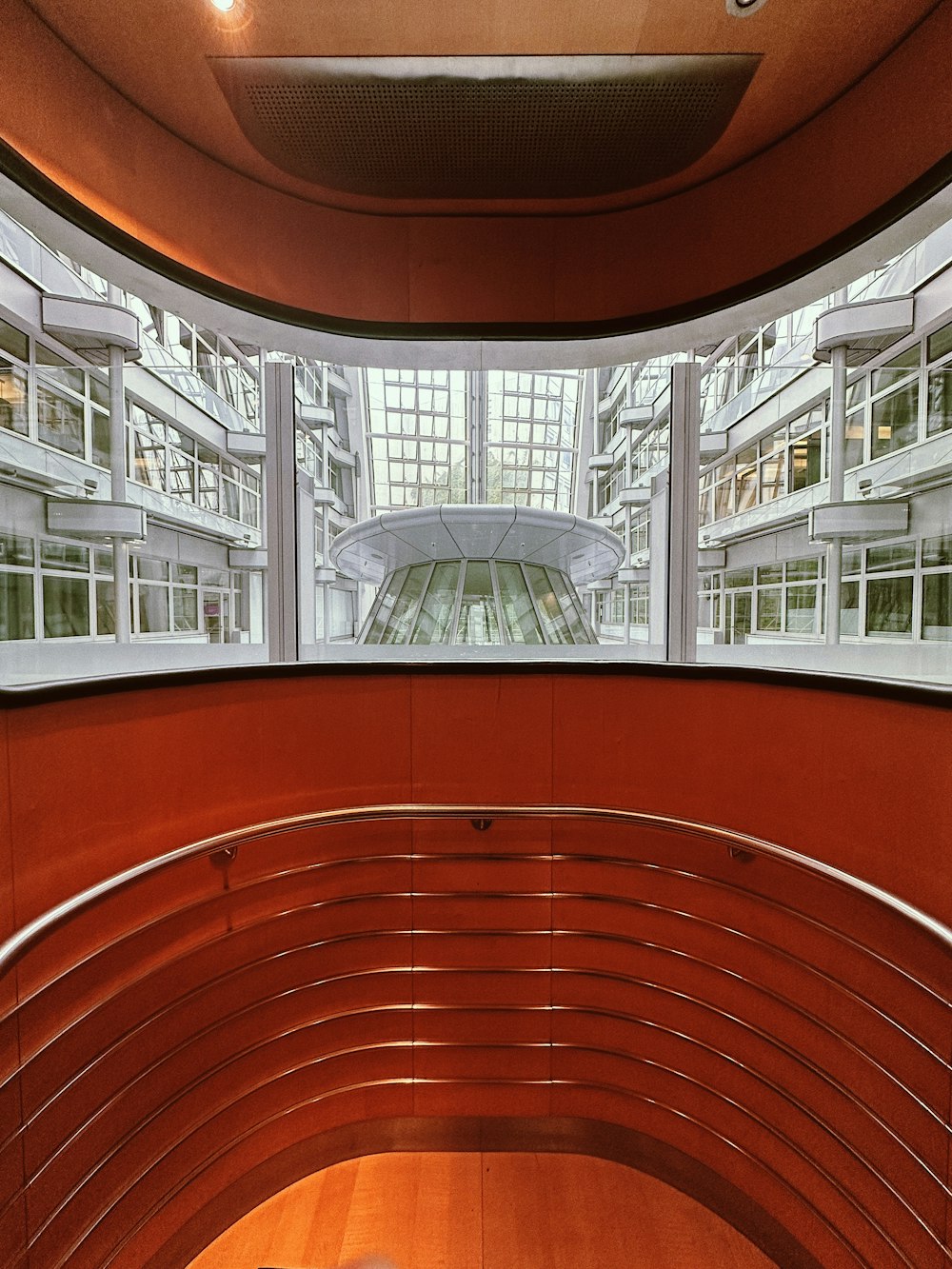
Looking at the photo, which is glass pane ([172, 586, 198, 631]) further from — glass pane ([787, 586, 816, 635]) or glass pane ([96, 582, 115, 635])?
glass pane ([787, 586, 816, 635])

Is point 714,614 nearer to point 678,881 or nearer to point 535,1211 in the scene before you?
point 678,881

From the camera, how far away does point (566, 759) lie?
2.44m

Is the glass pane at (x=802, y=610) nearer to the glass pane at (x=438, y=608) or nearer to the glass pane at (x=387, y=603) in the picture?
the glass pane at (x=438, y=608)

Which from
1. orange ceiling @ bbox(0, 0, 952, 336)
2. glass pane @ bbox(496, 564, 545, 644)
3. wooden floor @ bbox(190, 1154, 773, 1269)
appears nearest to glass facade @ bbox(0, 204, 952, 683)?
orange ceiling @ bbox(0, 0, 952, 336)

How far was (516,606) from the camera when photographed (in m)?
5.43

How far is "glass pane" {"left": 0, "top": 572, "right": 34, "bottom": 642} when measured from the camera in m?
1.90

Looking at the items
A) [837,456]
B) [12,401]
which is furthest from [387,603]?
[837,456]

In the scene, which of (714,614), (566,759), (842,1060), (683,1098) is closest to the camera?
(842,1060)

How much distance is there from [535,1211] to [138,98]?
4.49 m

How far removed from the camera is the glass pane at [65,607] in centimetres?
207

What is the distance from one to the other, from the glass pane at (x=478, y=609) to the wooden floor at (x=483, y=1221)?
372cm

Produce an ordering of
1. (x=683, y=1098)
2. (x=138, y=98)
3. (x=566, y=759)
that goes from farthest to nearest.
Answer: (x=566, y=759) → (x=683, y=1098) → (x=138, y=98)

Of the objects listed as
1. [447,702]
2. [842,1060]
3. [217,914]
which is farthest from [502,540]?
[842,1060]

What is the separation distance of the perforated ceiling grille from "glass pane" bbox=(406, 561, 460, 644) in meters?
3.37
